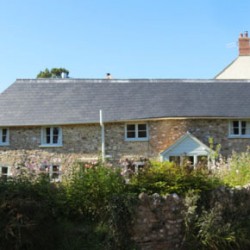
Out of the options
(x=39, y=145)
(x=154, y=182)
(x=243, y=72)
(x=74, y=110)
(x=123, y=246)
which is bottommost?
(x=123, y=246)

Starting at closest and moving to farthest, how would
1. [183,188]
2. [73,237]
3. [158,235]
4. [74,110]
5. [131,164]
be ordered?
1. [73,237]
2. [158,235]
3. [183,188]
4. [131,164]
5. [74,110]

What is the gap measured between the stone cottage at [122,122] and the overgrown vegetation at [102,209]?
14521mm

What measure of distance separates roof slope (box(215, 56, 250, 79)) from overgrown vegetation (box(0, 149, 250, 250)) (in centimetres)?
2923

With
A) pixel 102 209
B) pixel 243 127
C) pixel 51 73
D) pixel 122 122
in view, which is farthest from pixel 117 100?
pixel 51 73

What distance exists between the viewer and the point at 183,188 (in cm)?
906

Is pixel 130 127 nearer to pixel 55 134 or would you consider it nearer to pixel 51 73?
pixel 55 134

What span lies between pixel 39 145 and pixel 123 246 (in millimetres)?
18318

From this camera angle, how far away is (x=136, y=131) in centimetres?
2519

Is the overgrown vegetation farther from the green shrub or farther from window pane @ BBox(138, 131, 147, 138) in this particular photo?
window pane @ BBox(138, 131, 147, 138)

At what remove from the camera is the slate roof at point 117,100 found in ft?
84.0

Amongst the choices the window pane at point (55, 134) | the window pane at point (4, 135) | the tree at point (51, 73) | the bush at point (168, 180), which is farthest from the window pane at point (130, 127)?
the tree at point (51, 73)

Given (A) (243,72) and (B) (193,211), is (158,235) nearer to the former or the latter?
(B) (193,211)

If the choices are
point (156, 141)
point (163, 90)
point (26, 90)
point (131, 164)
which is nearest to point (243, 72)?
point (163, 90)

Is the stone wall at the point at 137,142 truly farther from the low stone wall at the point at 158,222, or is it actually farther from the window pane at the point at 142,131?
the low stone wall at the point at 158,222
